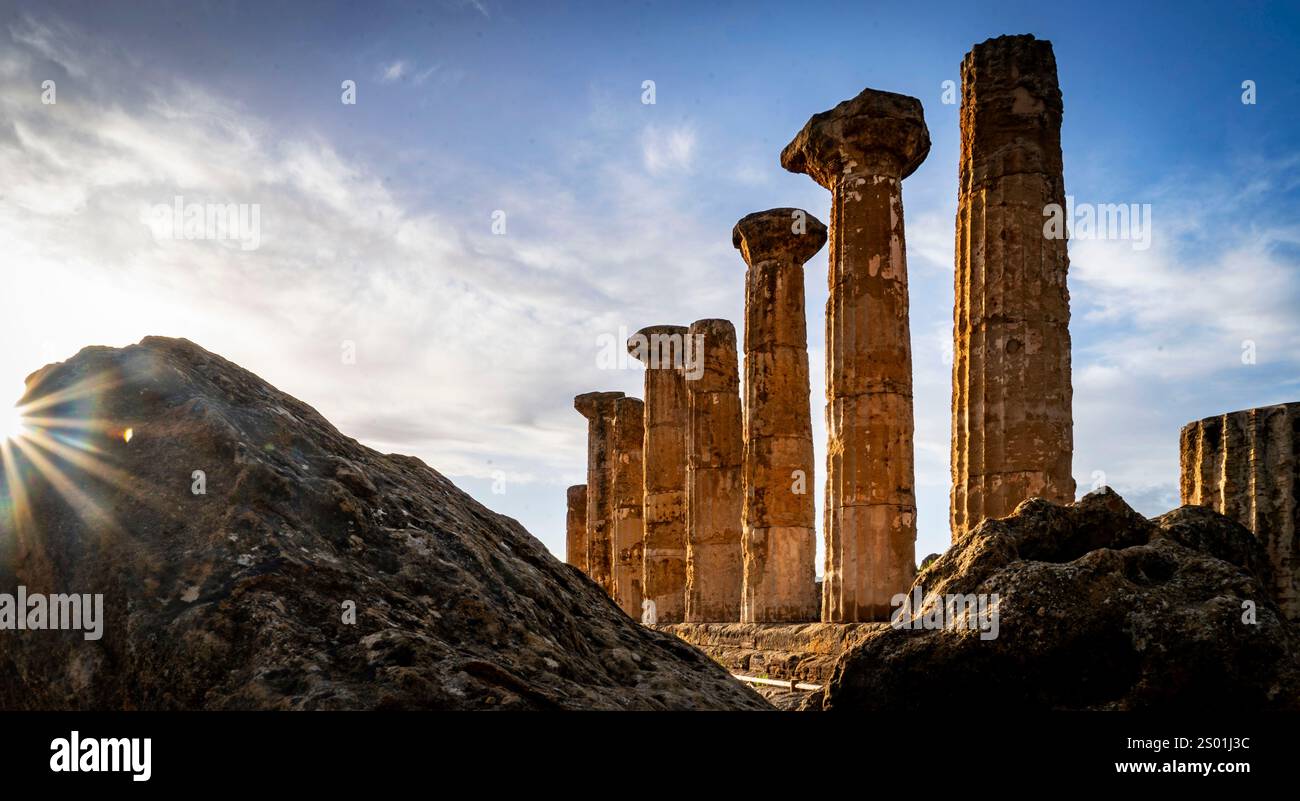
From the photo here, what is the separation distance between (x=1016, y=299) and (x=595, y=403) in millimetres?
17326

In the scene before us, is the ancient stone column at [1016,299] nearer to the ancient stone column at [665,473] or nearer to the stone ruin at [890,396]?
the stone ruin at [890,396]

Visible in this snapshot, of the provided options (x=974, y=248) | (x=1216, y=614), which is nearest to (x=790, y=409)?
(x=974, y=248)

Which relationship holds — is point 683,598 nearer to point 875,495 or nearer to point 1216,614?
point 875,495

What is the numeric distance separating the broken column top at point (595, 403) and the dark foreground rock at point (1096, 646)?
2267 cm

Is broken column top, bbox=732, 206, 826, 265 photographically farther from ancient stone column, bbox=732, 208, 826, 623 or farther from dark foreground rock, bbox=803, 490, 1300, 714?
dark foreground rock, bbox=803, 490, 1300, 714

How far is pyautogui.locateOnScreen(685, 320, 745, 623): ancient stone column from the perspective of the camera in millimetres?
19453

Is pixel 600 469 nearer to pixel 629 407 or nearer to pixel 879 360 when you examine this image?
pixel 629 407

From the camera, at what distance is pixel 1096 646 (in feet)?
12.5

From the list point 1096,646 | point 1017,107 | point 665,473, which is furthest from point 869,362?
point 665,473

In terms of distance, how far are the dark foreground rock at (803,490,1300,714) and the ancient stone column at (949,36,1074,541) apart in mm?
6667

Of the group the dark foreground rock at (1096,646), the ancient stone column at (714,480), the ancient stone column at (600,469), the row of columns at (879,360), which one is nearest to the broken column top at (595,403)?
the ancient stone column at (600,469)

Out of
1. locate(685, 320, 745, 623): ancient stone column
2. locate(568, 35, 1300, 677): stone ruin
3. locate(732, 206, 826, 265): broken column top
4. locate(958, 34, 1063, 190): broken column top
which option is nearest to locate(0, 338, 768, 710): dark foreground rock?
locate(568, 35, 1300, 677): stone ruin

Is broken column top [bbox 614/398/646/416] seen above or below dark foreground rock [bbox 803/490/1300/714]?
above
